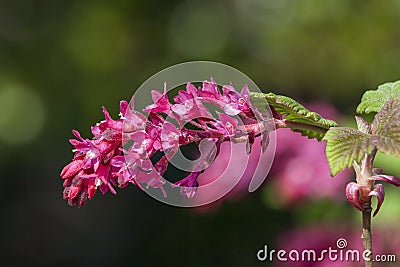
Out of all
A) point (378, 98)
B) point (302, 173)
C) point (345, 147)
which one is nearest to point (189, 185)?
point (345, 147)

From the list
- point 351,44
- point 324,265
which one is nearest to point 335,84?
point 351,44

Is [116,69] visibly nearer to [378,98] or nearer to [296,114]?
[378,98]

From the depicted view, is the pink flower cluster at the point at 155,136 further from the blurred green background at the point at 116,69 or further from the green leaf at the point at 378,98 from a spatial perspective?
the blurred green background at the point at 116,69

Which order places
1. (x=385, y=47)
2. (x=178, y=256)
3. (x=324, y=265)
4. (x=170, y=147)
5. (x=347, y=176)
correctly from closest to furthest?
(x=170, y=147) < (x=324, y=265) < (x=347, y=176) < (x=178, y=256) < (x=385, y=47)

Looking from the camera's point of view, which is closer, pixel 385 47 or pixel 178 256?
pixel 178 256

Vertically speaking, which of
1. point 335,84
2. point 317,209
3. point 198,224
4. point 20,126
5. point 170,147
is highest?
point 335,84

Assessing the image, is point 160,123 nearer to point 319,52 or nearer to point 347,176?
point 347,176

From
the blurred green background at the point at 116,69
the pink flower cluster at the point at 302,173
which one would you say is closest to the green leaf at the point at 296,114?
the pink flower cluster at the point at 302,173
